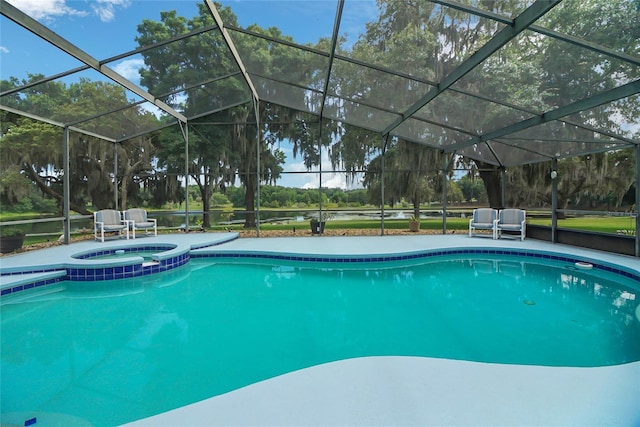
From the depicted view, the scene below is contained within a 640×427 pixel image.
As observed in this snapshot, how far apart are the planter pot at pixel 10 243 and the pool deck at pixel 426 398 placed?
822 cm

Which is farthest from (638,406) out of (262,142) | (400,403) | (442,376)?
(262,142)

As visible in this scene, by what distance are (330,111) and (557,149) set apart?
5.84m

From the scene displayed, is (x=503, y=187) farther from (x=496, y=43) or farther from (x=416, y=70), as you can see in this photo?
(x=496, y=43)

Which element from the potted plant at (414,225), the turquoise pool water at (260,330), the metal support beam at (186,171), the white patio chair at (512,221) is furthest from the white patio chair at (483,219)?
the metal support beam at (186,171)

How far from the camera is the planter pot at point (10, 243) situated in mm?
7234

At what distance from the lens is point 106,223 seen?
8.54 m

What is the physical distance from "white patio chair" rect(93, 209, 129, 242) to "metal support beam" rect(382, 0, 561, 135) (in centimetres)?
798

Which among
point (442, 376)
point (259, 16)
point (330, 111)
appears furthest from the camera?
point (330, 111)

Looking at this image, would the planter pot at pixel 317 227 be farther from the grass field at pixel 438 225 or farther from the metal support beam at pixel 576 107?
the metal support beam at pixel 576 107

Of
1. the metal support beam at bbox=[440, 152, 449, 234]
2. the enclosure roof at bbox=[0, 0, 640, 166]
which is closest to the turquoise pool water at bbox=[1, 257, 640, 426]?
the enclosure roof at bbox=[0, 0, 640, 166]

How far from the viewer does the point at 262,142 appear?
1109 cm

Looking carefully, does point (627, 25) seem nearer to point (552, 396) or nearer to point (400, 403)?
point (552, 396)

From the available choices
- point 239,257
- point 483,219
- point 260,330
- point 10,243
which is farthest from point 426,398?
point 10,243

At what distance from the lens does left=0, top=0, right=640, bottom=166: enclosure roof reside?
3.98 meters
